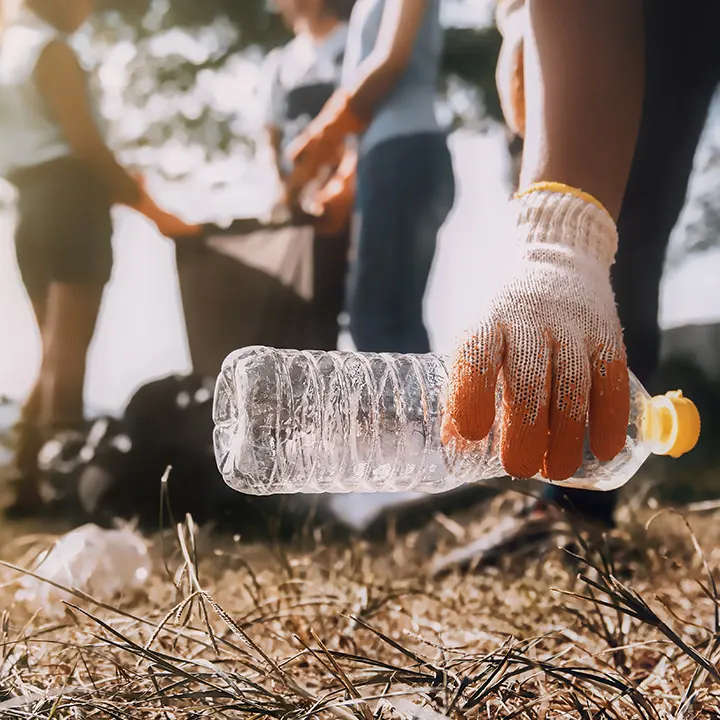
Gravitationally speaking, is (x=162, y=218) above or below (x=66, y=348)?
above

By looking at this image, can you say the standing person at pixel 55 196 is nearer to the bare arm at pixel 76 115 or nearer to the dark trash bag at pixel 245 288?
the bare arm at pixel 76 115

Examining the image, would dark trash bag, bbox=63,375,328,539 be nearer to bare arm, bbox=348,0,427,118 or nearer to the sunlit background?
the sunlit background

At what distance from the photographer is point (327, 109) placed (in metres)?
1.46

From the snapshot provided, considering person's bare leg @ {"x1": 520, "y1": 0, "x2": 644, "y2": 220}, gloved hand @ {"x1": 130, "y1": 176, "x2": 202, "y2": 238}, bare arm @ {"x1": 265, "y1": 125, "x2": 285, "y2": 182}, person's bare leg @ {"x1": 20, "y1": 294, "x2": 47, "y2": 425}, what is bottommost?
person's bare leg @ {"x1": 20, "y1": 294, "x2": 47, "y2": 425}

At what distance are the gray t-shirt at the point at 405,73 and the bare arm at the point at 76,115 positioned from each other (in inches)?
20.2

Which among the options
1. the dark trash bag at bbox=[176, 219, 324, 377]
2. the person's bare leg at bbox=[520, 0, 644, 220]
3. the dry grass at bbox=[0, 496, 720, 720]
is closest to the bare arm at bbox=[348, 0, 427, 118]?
the dark trash bag at bbox=[176, 219, 324, 377]

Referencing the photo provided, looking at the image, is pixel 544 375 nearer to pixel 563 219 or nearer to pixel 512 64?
pixel 563 219

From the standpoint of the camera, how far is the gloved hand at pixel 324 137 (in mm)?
1440

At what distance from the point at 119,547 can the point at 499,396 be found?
784 mm

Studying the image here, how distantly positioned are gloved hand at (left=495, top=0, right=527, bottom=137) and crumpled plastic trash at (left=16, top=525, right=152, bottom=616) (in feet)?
3.32

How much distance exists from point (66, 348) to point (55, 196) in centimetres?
32

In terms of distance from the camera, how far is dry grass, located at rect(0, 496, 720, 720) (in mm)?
552

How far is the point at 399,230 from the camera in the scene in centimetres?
146

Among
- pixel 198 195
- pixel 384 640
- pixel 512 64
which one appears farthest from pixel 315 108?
pixel 384 640
